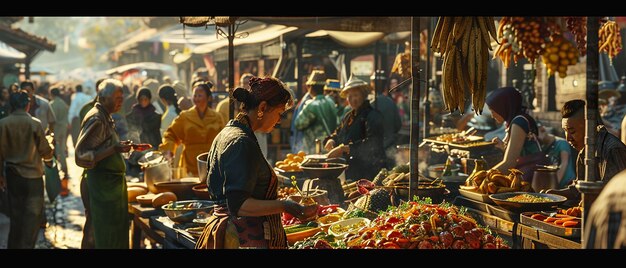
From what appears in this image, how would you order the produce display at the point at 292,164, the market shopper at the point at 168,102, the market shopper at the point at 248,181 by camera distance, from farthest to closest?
the market shopper at the point at 168,102, the produce display at the point at 292,164, the market shopper at the point at 248,181

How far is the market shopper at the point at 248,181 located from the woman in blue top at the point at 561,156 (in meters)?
5.48

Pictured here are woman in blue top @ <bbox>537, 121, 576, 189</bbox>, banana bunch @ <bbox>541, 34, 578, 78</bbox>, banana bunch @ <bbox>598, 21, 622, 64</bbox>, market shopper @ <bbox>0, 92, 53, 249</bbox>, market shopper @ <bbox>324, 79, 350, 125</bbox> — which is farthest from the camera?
market shopper @ <bbox>324, 79, 350, 125</bbox>

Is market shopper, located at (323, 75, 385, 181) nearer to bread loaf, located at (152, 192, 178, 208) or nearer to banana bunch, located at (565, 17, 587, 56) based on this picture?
bread loaf, located at (152, 192, 178, 208)

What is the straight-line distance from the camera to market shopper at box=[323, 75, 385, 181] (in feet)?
31.2

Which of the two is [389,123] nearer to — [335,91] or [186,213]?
[335,91]

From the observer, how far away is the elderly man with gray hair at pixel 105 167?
7.45 metres

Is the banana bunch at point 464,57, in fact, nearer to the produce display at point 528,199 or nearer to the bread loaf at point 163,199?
the produce display at point 528,199

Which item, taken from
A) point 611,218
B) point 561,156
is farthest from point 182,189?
point 611,218

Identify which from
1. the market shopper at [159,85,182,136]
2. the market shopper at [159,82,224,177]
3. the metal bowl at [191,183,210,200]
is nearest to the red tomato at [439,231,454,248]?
the metal bowl at [191,183,210,200]

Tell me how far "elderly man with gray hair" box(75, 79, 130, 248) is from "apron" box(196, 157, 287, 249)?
3.23 meters

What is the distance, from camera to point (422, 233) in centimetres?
522

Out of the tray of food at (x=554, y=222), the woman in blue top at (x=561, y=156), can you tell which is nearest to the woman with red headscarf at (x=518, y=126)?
the woman in blue top at (x=561, y=156)

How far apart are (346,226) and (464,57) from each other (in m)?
1.70
